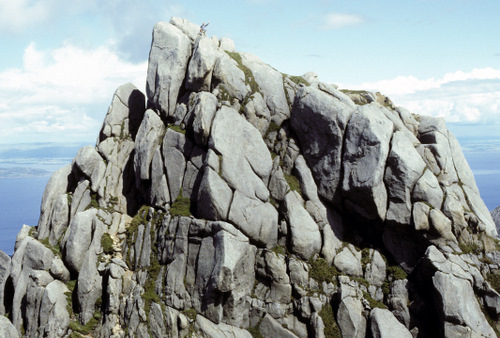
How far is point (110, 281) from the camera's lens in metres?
29.8

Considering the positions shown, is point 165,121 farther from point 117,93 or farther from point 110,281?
point 110,281

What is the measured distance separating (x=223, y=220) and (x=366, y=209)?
39.5ft

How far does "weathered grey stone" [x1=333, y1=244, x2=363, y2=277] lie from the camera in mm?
30172

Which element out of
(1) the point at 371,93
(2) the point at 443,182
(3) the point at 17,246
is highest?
(1) the point at 371,93

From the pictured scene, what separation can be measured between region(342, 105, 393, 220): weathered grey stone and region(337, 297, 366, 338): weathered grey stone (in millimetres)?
7290

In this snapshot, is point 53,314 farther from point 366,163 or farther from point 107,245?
point 366,163

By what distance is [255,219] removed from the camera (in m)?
29.7

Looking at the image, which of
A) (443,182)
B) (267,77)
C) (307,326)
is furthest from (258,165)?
(443,182)

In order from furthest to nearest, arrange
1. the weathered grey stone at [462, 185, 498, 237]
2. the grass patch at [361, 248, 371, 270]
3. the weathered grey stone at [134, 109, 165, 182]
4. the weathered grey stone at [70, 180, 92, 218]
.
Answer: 1. the weathered grey stone at [70, 180, 92, 218]
2. the weathered grey stone at [134, 109, 165, 182]
3. the weathered grey stone at [462, 185, 498, 237]
4. the grass patch at [361, 248, 371, 270]

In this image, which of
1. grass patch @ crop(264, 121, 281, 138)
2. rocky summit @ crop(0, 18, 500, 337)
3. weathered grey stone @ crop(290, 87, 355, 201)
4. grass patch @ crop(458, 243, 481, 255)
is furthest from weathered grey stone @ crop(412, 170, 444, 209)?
grass patch @ crop(264, 121, 281, 138)

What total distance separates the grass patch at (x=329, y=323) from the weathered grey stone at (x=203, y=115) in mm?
16437

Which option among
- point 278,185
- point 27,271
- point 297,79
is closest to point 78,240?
point 27,271

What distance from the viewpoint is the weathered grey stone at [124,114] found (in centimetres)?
3797

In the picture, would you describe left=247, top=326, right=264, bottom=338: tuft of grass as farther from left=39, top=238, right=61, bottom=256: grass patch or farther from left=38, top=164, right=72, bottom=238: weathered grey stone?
left=38, top=164, right=72, bottom=238: weathered grey stone
